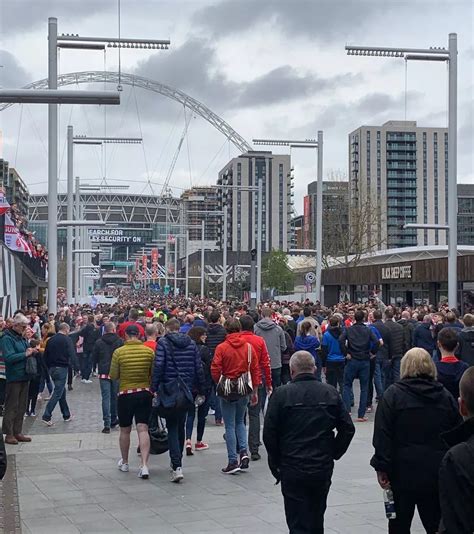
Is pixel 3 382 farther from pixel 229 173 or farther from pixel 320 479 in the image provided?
pixel 229 173

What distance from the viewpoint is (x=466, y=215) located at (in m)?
156

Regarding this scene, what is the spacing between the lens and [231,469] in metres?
9.59

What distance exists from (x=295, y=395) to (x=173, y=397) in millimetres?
3705

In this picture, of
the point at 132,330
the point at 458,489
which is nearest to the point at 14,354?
the point at 132,330

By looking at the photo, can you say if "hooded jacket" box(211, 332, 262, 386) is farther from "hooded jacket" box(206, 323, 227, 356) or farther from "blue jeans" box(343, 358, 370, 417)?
"blue jeans" box(343, 358, 370, 417)

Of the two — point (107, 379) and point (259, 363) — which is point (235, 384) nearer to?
point (259, 363)

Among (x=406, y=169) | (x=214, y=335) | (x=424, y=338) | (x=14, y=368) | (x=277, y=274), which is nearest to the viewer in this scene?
(x=14, y=368)

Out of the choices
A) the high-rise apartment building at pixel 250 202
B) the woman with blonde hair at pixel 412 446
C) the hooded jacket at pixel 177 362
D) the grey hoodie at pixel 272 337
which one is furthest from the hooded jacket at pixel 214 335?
the high-rise apartment building at pixel 250 202

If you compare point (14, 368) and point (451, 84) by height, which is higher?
point (451, 84)

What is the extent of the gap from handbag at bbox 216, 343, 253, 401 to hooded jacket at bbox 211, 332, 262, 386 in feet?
0.15

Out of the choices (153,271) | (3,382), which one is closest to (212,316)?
(3,382)

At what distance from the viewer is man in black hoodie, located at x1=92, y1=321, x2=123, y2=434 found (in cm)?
1279

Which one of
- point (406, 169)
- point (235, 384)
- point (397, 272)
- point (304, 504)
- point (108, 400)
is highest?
point (406, 169)

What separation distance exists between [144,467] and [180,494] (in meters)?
0.91
